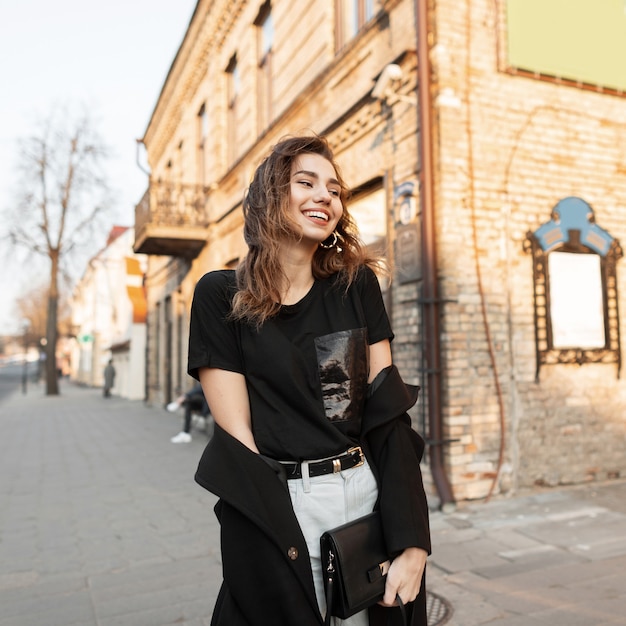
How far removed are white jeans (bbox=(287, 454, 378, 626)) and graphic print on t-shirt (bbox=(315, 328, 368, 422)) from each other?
17cm

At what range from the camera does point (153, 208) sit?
45.1 ft

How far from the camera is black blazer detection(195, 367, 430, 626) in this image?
4.83 ft

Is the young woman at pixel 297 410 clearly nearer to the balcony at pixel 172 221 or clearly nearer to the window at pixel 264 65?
the window at pixel 264 65

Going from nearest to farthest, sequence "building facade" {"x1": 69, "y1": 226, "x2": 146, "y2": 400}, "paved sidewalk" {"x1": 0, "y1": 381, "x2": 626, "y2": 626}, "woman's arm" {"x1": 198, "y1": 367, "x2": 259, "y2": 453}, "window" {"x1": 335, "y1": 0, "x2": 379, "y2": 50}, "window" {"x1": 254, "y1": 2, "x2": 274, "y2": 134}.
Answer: "woman's arm" {"x1": 198, "y1": 367, "x2": 259, "y2": 453}, "paved sidewalk" {"x1": 0, "y1": 381, "x2": 626, "y2": 626}, "window" {"x1": 335, "y1": 0, "x2": 379, "y2": 50}, "window" {"x1": 254, "y1": 2, "x2": 274, "y2": 134}, "building facade" {"x1": 69, "y1": 226, "x2": 146, "y2": 400}

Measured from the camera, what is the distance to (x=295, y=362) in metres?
1.61

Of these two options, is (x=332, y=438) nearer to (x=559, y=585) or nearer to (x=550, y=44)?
(x=559, y=585)

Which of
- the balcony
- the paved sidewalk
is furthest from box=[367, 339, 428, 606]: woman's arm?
the balcony

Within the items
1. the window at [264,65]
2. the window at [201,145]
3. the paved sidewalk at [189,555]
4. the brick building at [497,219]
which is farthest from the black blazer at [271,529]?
the window at [201,145]

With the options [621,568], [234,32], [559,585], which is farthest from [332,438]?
[234,32]

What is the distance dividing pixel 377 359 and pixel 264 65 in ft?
33.0

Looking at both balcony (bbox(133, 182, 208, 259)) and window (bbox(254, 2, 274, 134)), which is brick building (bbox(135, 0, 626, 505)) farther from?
balcony (bbox(133, 182, 208, 259))

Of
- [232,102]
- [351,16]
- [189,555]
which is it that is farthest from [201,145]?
[189,555]

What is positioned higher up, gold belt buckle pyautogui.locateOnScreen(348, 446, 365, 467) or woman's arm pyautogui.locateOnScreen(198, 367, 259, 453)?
woman's arm pyautogui.locateOnScreen(198, 367, 259, 453)

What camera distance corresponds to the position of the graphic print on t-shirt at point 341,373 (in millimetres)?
1642
